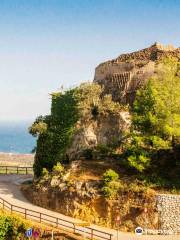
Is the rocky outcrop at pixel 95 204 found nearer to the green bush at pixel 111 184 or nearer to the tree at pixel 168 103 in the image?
the green bush at pixel 111 184

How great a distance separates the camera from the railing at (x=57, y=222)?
115ft

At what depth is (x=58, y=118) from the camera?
4812 cm

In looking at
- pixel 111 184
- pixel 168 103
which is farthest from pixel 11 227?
pixel 168 103

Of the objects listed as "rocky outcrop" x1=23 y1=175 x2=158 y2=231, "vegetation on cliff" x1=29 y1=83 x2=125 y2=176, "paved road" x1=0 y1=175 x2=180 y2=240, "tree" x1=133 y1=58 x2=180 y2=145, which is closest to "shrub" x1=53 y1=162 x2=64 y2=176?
"rocky outcrop" x1=23 y1=175 x2=158 y2=231

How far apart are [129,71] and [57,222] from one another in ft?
69.5

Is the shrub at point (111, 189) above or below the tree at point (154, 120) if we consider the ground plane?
below

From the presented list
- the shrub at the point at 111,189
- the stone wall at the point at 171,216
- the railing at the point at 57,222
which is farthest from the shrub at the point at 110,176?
the stone wall at the point at 171,216

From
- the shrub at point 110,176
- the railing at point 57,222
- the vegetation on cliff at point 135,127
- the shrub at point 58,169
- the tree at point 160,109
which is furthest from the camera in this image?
the shrub at point 58,169

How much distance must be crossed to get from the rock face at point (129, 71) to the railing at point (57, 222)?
52.1ft

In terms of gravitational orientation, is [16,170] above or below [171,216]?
above

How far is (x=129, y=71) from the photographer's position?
2095 inches

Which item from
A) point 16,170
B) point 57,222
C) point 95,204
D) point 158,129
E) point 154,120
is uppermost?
point 154,120

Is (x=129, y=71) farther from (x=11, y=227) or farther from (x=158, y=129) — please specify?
(x=11, y=227)

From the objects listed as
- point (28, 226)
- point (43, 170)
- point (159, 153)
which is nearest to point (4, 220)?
point (28, 226)
